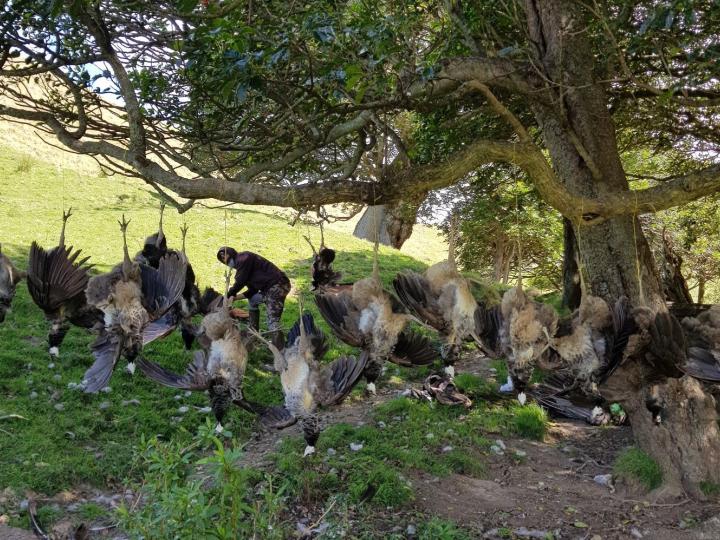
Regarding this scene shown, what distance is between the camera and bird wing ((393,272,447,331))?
14.6ft

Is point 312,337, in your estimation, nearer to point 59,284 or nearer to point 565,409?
point 59,284

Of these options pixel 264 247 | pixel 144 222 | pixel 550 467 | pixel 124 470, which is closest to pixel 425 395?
pixel 550 467

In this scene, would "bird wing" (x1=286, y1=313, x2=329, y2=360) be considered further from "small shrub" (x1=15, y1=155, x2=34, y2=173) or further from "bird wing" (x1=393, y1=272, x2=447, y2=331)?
"small shrub" (x1=15, y1=155, x2=34, y2=173)

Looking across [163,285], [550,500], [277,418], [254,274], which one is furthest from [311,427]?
[254,274]

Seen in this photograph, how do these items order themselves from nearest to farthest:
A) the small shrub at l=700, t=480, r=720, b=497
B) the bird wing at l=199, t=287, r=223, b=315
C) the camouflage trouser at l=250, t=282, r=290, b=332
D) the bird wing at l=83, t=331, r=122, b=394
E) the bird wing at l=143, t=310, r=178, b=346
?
1. the bird wing at l=83, t=331, r=122, b=394
2. the bird wing at l=143, t=310, r=178, b=346
3. the small shrub at l=700, t=480, r=720, b=497
4. the bird wing at l=199, t=287, r=223, b=315
5. the camouflage trouser at l=250, t=282, r=290, b=332

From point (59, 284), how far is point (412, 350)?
2.94 m

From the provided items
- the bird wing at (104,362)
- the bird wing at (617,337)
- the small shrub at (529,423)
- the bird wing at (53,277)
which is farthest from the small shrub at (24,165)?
the bird wing at (617,337)

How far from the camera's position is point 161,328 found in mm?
5332

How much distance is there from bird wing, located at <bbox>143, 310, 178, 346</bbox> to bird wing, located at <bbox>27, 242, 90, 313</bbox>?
652 millimetres

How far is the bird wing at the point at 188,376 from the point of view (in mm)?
4270

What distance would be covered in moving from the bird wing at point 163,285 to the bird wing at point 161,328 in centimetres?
41

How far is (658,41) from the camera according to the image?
4531 millimetres

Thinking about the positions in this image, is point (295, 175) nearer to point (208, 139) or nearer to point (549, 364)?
point (208, 139)

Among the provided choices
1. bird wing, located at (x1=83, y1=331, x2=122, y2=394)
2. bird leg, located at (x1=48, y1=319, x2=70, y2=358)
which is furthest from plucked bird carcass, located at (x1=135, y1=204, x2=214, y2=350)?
bird leg, located at (x1=48, y1=319, x2=70, y2=358)
